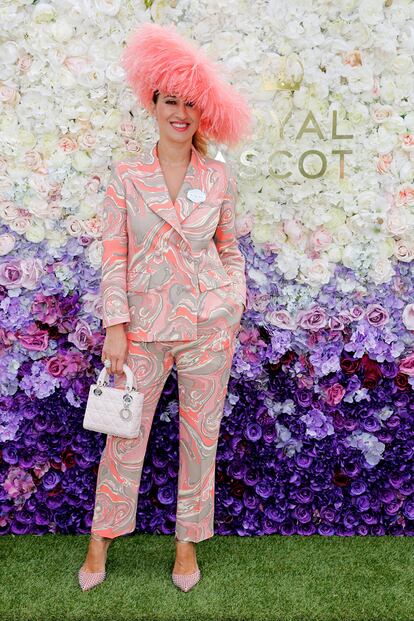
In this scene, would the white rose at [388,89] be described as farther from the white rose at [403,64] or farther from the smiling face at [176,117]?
the smiling face at [176,117]

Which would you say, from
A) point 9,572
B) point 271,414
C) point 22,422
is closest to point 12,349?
point 22,422

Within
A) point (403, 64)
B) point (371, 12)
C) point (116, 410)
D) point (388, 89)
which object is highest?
point (371, 12)

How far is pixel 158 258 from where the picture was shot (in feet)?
10.3

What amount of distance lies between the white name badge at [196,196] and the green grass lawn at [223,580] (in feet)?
5.51

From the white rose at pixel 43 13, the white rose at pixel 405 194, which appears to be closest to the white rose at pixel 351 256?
the white rose at pixel 405 194

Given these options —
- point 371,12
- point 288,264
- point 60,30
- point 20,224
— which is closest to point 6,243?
point 20,224

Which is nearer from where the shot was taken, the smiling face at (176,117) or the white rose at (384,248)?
the smiling face at (176,117)

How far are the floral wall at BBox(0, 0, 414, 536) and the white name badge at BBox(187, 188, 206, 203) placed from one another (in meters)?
0.52

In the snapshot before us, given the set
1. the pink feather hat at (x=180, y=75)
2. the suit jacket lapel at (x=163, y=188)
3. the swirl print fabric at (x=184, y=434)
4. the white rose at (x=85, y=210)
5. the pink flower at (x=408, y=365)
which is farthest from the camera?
the pink flower at (x=408, y=365)

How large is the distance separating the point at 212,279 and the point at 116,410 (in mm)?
660

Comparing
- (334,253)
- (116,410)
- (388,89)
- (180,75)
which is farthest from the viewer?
(334,253)

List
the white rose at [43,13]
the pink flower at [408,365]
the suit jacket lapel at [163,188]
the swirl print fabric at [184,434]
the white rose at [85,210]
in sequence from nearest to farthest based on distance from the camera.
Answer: the suit jacket lapel at [163,188], the swirl print fabric at [184,434], the white rose at [43,13], the white rose at [85,210], the pink flower at [408,365]

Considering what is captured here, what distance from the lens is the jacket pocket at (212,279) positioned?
318cm

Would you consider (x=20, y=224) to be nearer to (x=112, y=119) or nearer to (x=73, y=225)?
(x=73, y=225)
